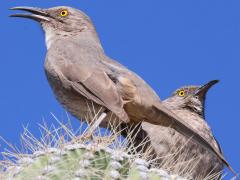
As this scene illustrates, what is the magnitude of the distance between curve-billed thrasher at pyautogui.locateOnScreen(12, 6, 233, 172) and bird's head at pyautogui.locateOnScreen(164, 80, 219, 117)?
2.34 metres

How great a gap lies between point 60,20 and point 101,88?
1532mm

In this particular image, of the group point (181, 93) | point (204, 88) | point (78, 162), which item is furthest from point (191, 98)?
point (78, 162)

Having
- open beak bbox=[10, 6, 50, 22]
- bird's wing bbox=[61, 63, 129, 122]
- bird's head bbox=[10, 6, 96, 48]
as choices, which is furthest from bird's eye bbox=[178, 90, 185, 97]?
bird's wing bbox=[61, 63, 129, 122]

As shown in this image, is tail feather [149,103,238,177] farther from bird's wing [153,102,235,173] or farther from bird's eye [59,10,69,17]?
bird's eye [59,10,69,17]

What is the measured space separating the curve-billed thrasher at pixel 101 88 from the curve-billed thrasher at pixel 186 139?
0.89 ft

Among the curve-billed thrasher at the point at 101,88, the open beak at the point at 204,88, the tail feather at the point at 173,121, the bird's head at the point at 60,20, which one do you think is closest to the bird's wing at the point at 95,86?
the curve-billed thrasher at the point at 101,88

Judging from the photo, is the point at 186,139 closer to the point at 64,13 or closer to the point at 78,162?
the point at 64,13

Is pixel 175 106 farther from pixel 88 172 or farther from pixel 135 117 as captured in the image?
pixel 88 172

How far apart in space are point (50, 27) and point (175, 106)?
7.37 feet

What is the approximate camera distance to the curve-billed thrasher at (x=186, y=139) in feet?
23.0

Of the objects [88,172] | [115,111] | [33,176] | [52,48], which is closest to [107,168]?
[88,172]

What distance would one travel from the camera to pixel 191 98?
880cm

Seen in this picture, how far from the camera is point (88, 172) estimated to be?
3453 mm

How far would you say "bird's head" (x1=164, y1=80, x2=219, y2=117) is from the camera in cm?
866
